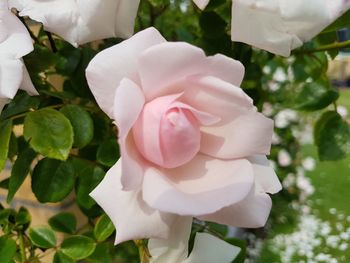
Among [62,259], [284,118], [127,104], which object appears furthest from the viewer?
[284,118]

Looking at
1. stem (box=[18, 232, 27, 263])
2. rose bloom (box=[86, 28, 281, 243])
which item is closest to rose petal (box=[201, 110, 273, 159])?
rose bloom (box=[86, 28, 281, 243])

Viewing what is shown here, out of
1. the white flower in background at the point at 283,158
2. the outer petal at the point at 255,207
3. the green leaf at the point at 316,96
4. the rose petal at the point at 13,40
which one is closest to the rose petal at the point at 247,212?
the outer petal at the point at 255,207

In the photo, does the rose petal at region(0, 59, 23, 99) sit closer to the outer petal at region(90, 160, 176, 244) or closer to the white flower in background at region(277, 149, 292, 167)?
the outer petal at region(90, 160, 176, 244)

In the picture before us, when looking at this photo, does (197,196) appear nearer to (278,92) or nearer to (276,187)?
(276,187)

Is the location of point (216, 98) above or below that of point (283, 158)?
above

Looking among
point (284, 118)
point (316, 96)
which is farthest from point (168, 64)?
point (284, 118)

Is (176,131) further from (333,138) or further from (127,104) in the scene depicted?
(333,138)

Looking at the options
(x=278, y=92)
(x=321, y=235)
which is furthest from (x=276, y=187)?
(x=321, y=235)
